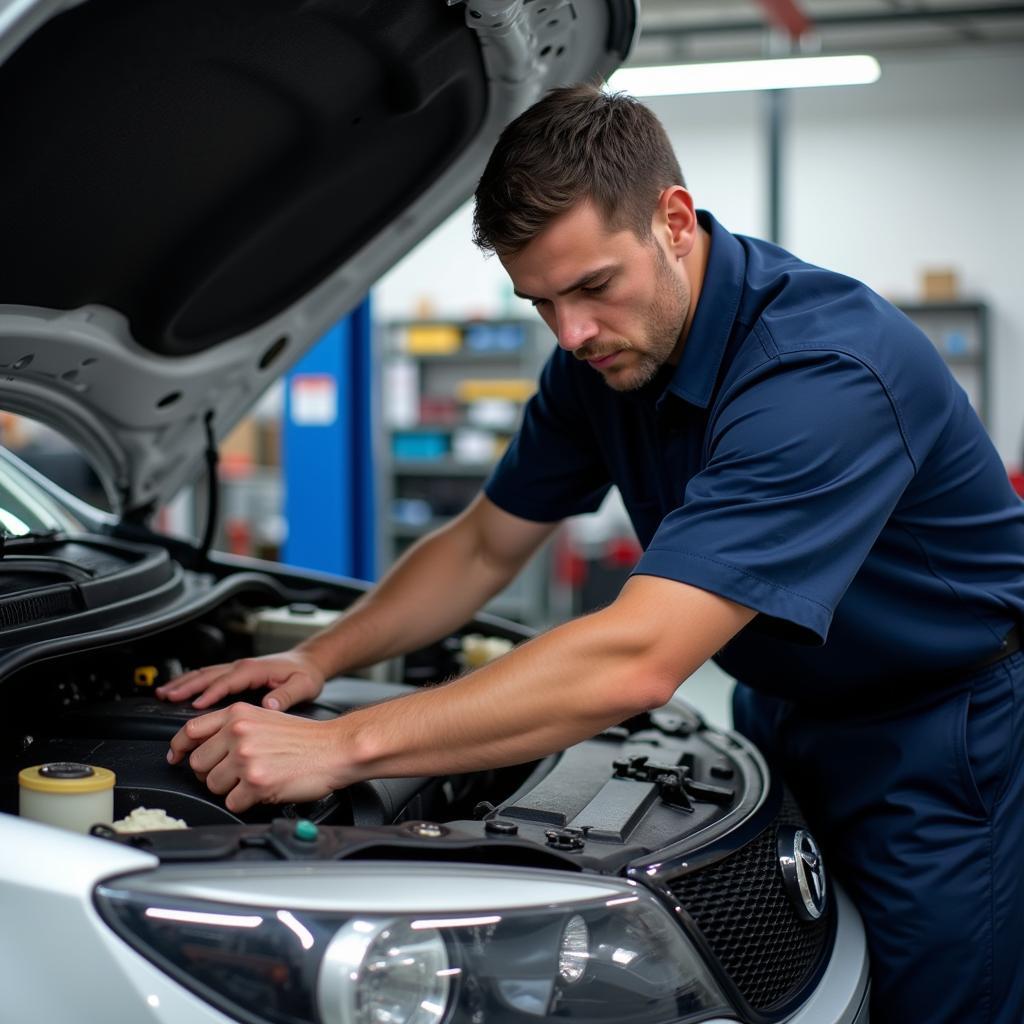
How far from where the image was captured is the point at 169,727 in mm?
1290

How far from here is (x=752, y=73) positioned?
5.67 metres

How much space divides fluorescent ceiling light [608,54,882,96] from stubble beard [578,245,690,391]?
4533 millimetres

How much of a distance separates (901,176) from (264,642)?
26.6ft

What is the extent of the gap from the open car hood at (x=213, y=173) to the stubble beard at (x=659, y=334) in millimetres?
360

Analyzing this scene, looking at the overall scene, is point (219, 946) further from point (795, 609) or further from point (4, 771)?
point (795, 609)

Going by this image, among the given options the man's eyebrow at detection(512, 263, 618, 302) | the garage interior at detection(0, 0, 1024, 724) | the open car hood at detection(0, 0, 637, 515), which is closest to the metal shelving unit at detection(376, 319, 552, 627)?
the garage interior at detection(0, 0, 1024, 724)

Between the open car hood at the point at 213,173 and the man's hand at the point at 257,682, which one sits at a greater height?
the open car hood at the point at 213,173

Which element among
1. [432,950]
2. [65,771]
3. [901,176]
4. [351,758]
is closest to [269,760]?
[351,758]

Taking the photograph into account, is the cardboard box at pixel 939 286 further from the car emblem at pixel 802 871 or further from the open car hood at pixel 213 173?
the car emblem at pixel 802 871

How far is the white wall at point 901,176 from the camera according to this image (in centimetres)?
853

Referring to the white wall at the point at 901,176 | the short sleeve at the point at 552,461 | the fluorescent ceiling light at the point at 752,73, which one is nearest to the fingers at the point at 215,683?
the short sleeve at the point at 552,461

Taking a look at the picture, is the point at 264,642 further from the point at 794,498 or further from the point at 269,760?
the point at 794,498

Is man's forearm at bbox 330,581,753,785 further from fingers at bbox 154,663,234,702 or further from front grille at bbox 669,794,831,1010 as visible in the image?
fingers at bbox 154,663,234,702

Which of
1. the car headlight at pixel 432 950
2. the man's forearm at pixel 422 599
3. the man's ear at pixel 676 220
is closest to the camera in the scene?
the car headlight at pixel 432 950
